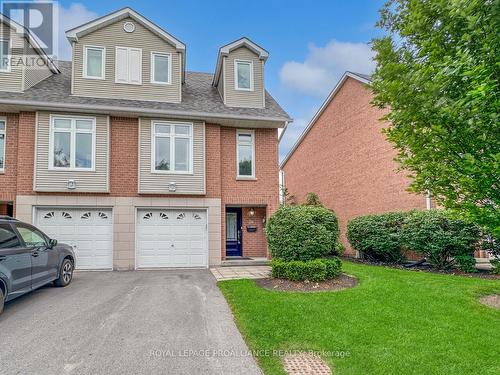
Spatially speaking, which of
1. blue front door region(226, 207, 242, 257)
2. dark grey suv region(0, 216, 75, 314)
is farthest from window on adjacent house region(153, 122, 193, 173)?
dark grey suv region(0, 216, 75, 314)

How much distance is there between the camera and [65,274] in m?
8.69

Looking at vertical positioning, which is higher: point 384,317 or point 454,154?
point 454,154

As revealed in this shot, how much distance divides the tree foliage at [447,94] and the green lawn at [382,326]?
1.80 meters

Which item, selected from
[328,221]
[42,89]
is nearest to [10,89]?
[42,89]

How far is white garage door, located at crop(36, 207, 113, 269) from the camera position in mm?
11070

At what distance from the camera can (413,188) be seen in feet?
21.0

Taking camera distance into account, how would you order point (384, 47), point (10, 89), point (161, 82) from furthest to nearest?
1. point (161, 82)
2. point (10, 89)
3. point (384, 47)

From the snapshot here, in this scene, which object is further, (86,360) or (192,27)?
(192,27)

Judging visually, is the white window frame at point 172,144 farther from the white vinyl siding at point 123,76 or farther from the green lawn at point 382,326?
the green lawn at point 382,326

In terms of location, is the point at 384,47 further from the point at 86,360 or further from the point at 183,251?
the point at 183,251

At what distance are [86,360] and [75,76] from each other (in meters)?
10.6

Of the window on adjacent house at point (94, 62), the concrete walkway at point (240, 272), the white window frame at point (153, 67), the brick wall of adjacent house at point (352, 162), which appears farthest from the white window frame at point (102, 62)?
the brick wall of adjacent house at point (352, 162)

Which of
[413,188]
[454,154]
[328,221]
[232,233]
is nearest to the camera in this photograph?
[454,154]

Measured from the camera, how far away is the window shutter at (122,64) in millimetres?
12023
